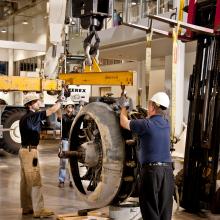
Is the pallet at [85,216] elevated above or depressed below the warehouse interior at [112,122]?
below

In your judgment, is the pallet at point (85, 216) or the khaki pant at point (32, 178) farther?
the khaki pant at point (32, 178)

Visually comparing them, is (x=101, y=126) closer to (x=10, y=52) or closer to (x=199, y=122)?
(x=199, y=122)

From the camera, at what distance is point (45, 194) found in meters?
9.16

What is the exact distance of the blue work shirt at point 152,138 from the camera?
17.3ft

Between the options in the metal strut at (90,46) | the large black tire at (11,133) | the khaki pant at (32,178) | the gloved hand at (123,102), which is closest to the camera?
the gloved hand at (123,102)

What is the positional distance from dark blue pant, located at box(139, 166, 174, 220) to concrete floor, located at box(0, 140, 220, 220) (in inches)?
85.9

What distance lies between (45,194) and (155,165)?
4.40 meters

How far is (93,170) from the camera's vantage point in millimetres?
6129

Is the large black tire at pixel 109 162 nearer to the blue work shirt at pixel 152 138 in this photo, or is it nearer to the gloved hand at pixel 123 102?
the gloved hand at pixel 123 102

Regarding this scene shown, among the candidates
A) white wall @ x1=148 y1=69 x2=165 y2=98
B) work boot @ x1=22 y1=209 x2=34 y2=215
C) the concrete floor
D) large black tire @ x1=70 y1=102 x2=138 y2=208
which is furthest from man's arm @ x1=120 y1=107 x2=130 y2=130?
white wall @ x1=148 y1=69 x2=165 y2=98

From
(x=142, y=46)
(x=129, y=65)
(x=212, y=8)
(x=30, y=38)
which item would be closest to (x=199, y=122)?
(x=212, y=8)

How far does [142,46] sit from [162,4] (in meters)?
2.11

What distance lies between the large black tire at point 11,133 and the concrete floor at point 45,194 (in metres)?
0.74

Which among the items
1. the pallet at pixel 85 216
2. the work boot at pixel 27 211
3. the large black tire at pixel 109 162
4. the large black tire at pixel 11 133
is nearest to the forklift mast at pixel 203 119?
the pallet at pixel 85 216
